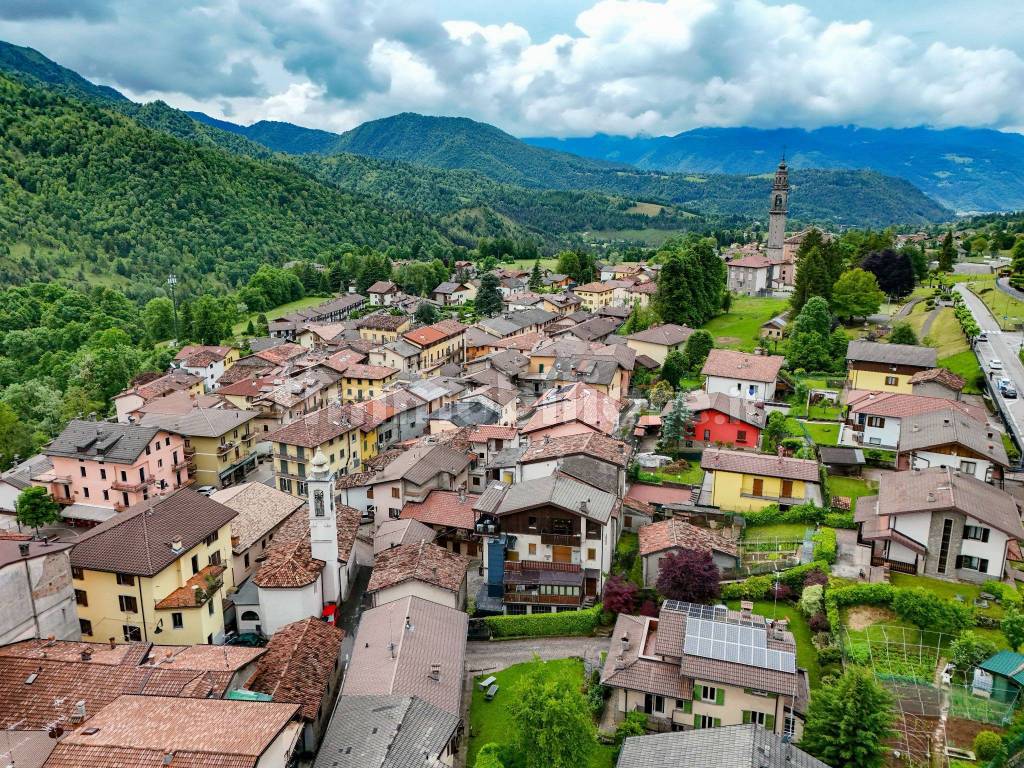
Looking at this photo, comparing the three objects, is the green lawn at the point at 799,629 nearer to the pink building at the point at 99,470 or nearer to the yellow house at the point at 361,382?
the pink building at the point at 99,470

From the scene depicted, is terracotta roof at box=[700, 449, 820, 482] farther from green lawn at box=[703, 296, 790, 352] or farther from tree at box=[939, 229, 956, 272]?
tree at box=[939, 229, 956, 272]

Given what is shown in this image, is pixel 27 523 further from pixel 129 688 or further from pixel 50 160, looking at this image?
pixel 50 160

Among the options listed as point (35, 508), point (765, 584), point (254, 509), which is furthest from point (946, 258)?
point (35, 508)

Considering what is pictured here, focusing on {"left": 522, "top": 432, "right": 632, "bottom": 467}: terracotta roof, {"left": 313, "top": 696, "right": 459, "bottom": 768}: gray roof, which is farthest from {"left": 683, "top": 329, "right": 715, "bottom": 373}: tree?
{"left": 313, "top": 696, "right": 459, "bottom": 768}: gray roof

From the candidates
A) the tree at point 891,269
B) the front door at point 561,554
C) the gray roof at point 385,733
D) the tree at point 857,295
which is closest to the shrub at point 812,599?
the front door at point 561,554

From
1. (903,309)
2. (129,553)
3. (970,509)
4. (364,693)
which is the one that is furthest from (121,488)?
(903,309)
